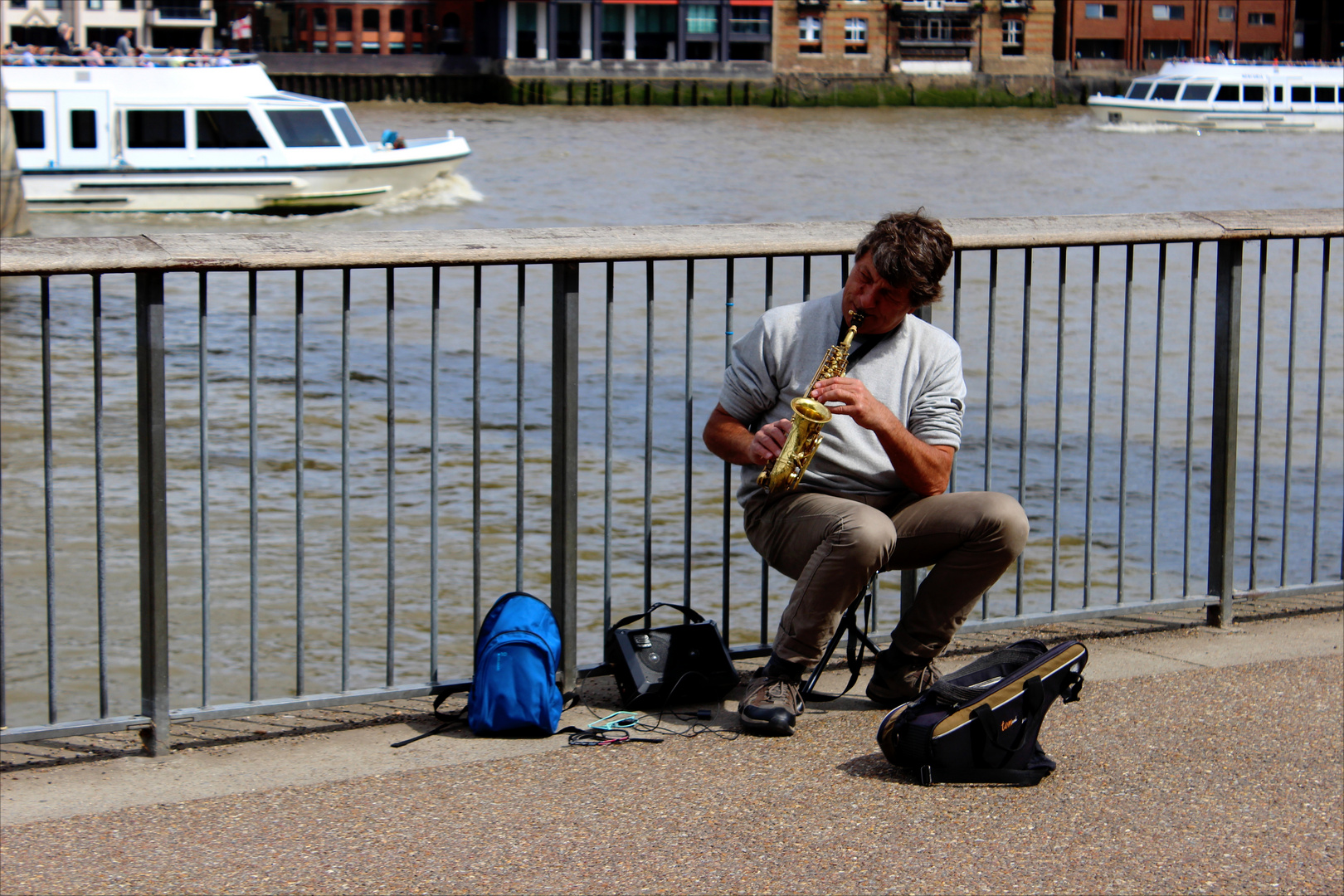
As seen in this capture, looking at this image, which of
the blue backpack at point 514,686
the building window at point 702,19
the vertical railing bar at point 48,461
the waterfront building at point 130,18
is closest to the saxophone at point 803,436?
the blue backpack at point 514,686

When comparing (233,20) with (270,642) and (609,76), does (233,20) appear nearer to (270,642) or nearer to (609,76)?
(609,76)

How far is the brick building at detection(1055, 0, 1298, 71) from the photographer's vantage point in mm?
95500

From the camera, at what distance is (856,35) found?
308ft

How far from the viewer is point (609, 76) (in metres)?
86.1

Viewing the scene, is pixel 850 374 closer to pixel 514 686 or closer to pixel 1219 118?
pixel 514 686

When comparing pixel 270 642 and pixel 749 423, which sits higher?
pixel 749 423

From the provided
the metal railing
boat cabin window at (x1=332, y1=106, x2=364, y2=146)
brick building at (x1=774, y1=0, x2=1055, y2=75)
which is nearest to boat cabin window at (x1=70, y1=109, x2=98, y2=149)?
boat cabin window at (x1=332, y1=106, x2=364, y2=146)

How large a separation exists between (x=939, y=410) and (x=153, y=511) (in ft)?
5.92

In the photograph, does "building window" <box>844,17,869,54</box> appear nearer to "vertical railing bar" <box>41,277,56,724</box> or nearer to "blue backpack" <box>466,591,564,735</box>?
"blue backpack" <box>466,591,564,735</box>

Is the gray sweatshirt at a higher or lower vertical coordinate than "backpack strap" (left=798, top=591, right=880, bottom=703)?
higher

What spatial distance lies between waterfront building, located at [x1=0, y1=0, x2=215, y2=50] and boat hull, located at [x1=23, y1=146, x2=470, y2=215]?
68945 millimetres

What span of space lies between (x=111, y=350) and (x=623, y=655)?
1426 cm

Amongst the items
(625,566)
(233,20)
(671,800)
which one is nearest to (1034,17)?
(233,20)

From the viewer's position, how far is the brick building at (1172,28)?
9550 centimetres
